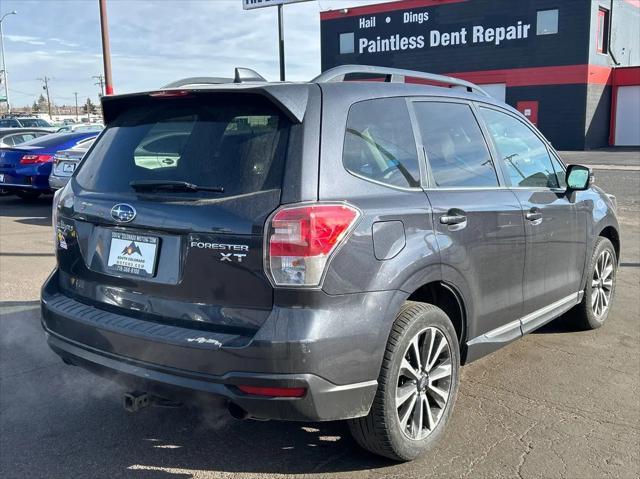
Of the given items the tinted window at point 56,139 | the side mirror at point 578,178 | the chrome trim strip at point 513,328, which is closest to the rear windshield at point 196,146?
the chrome trim strip at point 513,328

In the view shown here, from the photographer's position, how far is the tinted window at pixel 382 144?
2.98 metres

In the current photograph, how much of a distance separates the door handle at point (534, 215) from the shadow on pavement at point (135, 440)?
5.74 feet

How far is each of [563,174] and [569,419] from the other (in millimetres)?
1926

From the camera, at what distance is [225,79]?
3607 mm

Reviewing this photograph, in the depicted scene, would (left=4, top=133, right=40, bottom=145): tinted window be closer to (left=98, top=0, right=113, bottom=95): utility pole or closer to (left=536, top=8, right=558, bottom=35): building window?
(left=98, top=0, right=113, bottom=95): utility pole

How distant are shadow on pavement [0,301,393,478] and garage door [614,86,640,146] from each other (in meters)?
35.7

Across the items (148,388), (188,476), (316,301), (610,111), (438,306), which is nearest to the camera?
(316,301)

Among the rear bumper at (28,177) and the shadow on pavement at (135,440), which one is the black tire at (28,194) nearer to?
the rear bumper at (28,177)

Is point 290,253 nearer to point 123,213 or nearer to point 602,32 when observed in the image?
point 123,213

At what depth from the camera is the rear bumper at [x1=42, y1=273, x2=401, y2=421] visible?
8.55 ft

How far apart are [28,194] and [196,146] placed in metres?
11.6

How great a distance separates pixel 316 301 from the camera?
2.64m

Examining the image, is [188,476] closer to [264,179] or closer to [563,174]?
[264,179]

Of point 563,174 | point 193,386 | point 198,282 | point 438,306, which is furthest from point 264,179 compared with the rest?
point 563,174
